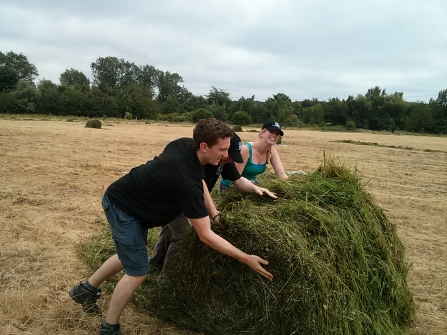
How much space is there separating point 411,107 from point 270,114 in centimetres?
2813

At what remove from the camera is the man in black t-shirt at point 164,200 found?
8.36 ft

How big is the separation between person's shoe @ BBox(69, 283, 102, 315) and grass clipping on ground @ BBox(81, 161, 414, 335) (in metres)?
0.44

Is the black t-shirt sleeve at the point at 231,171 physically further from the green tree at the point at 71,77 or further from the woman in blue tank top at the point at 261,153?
the green tree at the point at 71,77

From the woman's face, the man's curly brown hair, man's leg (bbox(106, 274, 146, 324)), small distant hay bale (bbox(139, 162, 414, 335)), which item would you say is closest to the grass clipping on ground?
small distant hay bale (bbox(139, 162, 414, 335))

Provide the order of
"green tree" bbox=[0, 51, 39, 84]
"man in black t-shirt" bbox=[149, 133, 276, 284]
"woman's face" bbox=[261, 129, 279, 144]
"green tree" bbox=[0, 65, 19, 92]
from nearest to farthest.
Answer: "man in black t-shirt" bbox=[149, 133, 276, 284], "woman's face" bbox=[261, 129, 279, 144], "green tree" bbox=[0, 65, 19, 92], "green tree" bbox=[0, 51, 39, 84]

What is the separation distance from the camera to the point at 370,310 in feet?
9.41

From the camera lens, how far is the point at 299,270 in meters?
2.59

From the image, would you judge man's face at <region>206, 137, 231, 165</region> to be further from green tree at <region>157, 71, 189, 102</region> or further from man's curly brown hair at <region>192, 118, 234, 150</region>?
green tree at <region>157, 71, 189, 102</region>

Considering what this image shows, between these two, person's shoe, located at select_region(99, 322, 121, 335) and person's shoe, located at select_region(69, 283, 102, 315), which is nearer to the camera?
person's shoe, located at select_region(99, 322, 121, 335)

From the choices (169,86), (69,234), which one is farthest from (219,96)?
(69,234)

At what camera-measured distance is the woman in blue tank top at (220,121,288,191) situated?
14.3 feet

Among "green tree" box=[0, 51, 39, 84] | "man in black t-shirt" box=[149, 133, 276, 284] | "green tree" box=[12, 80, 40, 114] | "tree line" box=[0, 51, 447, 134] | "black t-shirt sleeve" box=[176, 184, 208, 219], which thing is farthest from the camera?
"green tree" box=[0, 51, 39, 84]

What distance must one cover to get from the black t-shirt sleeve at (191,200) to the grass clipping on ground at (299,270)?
50 centimetres

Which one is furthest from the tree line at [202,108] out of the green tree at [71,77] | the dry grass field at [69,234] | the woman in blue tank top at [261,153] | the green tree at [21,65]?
the woman in blue tank top at [261,153]
